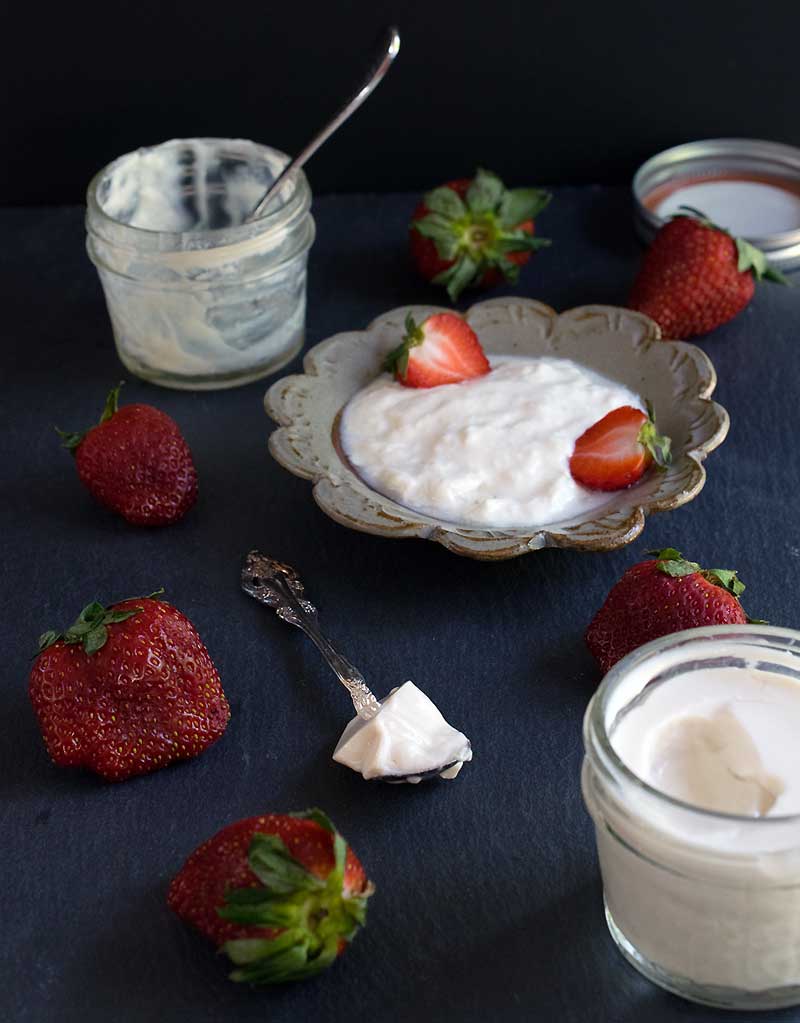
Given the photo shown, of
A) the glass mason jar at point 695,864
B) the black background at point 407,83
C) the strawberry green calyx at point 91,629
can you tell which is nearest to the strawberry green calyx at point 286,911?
the glass mason jar at point 695,864

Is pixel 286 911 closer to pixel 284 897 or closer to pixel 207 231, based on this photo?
pixel 284 897

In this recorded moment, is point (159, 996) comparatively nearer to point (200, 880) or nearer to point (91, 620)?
point (200, 880)

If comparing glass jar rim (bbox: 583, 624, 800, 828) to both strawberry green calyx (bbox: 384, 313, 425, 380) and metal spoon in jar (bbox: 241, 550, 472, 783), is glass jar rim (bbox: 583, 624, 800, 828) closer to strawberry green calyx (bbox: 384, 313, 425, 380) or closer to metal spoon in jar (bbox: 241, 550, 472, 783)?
metal spoon in jar (bbox: 241, 550, 472, 783)

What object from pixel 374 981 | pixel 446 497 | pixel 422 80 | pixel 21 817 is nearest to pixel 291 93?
pixel 422 80

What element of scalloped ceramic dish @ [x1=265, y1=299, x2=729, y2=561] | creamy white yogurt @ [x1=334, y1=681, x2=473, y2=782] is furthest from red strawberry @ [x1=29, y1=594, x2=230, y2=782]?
scalloped ceramic dish @ [x1=265, y1=299, x2=729, y2=561]

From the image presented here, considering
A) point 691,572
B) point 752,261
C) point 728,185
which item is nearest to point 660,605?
point 691,572

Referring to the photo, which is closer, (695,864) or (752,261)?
(695,864)

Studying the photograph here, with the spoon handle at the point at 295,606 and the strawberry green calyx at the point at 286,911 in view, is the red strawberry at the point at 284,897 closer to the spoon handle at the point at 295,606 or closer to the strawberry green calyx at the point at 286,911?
the strawberry green calyx at the point at 286,911
